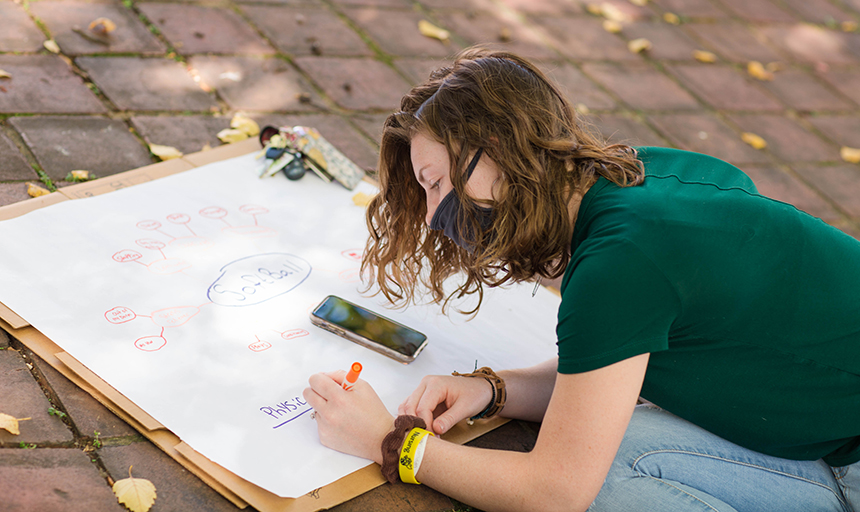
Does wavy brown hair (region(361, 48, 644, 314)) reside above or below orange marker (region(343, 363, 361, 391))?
above

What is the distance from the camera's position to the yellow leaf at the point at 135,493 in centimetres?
118

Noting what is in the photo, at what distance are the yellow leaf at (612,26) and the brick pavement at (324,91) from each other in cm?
7

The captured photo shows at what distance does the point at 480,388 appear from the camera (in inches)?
58.5

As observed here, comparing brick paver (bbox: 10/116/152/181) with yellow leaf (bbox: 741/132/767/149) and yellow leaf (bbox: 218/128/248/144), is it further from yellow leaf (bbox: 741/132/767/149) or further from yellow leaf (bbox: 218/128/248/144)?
yellow leaf (bbox: 741/132/767/149)

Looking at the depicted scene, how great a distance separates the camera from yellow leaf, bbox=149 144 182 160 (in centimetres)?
211

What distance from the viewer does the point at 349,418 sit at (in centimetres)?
131

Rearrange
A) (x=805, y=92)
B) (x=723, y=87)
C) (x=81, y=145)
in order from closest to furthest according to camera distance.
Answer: (x=81, y=145) < (x=723, y=87) < (x=805, y=92)

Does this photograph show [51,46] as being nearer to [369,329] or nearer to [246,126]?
[246,126]

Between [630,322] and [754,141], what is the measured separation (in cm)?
254

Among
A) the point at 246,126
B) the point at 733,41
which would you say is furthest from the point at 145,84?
the point at 733,41

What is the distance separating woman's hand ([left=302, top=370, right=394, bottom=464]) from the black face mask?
36 cm

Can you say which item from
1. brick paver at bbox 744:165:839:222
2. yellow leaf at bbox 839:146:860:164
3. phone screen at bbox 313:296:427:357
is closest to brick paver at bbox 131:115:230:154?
phone screen at bbox 313:296:427:357

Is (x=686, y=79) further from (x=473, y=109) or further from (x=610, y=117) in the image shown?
(x=473, y=109)

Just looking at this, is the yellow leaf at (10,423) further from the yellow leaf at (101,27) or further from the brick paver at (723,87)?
the brick paver at (723,87)
